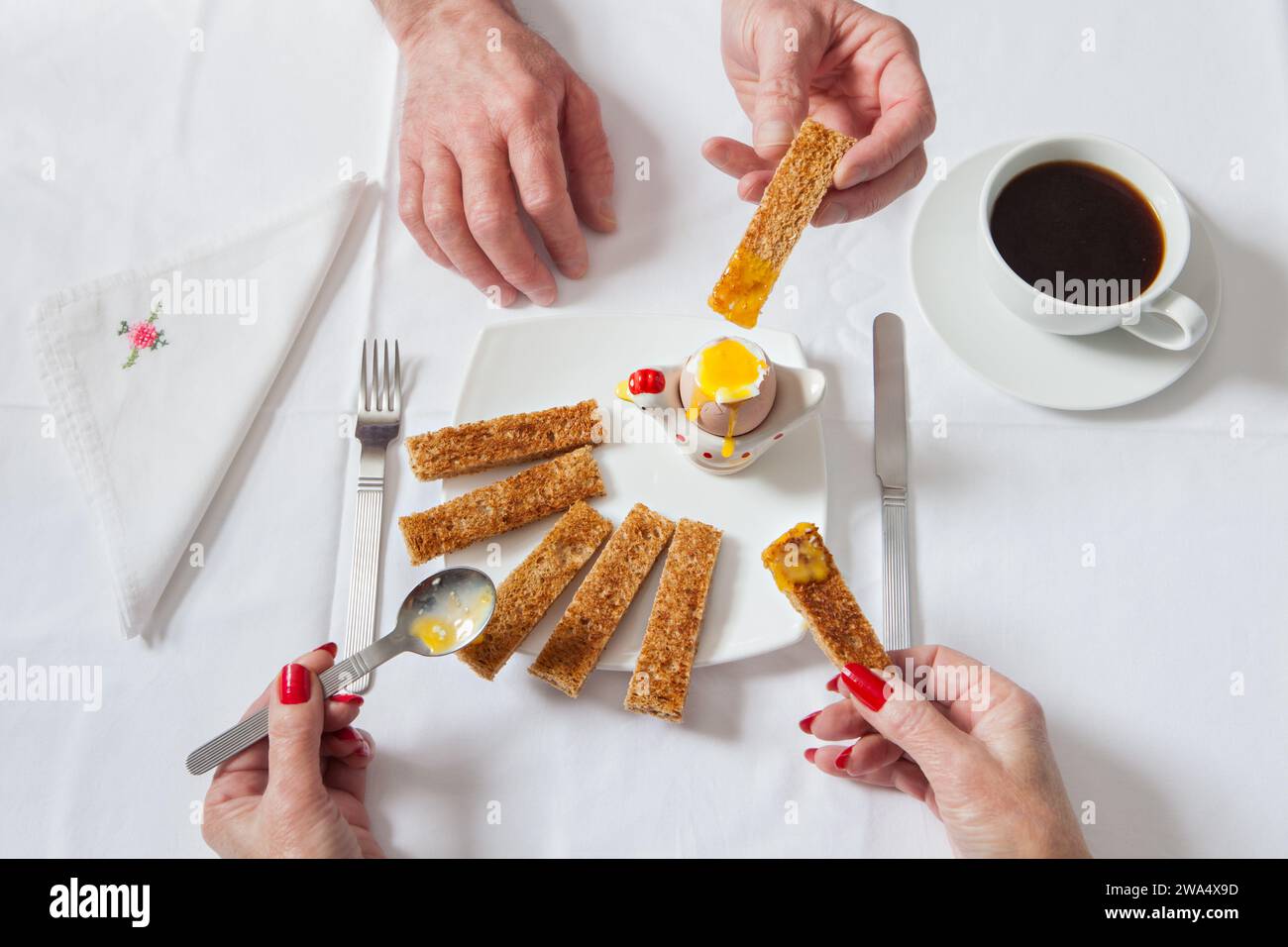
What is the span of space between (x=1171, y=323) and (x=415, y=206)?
1052 mm

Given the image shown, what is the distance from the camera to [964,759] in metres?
0.95

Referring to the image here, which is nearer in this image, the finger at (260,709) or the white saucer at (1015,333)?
the finger at (260,709)

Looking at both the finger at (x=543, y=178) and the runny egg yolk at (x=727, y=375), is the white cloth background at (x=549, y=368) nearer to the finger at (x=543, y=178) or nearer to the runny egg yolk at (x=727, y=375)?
the finger at (x=543, y=178)

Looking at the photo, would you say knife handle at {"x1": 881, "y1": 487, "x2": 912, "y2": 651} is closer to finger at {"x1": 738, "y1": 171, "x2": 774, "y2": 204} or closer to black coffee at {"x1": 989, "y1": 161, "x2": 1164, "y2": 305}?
black coffee at {"x1": 989, "y1": 161, "x2": 1164, "y2": 305}

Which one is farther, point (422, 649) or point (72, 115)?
point (72, 115)

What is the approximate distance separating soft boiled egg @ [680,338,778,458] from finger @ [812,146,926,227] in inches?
11.4

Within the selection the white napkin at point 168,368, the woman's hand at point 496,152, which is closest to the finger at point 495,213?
the woman's hand at point 496,152

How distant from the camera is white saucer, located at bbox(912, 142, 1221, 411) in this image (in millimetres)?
1215

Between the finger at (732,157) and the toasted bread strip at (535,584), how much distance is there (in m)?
0.55

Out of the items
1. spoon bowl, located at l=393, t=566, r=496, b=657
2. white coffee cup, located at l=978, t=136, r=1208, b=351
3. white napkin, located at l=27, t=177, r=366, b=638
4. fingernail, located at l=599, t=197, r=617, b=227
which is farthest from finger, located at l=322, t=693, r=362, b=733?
white coffee cup, located at l=978, t=136, r=1208, b=351

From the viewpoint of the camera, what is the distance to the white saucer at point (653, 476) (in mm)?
1146
